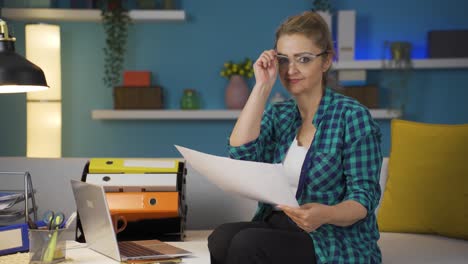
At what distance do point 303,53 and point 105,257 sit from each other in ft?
2.67

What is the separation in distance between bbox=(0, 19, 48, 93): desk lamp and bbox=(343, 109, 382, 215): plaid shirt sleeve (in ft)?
3.05

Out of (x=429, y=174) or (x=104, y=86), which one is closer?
(x=429, y=174)

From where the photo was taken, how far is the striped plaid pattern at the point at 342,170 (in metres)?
1.75

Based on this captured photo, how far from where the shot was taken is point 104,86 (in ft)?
15.4

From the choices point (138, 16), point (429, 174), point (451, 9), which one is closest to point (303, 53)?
point (429, 174)

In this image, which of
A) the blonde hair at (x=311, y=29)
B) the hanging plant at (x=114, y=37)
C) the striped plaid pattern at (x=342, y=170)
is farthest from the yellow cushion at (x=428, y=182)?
the hanging plant at (x=114, y=37)

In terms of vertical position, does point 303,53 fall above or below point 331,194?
above

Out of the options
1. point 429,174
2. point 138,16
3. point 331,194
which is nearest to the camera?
point 331,194

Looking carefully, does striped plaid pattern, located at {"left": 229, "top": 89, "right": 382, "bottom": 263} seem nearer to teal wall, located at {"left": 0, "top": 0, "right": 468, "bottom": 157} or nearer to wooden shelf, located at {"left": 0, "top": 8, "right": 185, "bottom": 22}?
wooden shelf, located at {"left": 0, "top": 8, "right": 185, "bottom": 22}

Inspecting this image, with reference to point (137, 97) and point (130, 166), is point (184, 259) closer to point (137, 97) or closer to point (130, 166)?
point (130, 166)

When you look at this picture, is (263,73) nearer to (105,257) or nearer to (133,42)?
(105,257)

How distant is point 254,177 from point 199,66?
10.5 feet

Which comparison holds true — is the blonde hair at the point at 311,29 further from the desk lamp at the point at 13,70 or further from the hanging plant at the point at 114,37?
the hanging plant at the point at 114,37

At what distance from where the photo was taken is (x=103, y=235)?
6.19 ft
